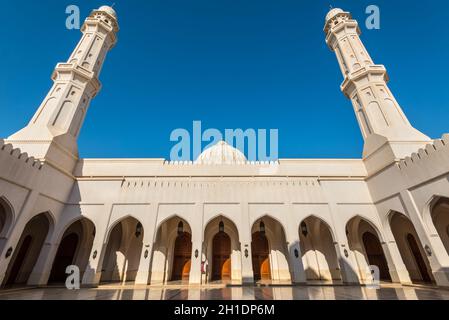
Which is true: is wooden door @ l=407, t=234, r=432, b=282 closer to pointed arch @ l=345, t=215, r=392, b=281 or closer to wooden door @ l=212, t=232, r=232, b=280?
pointed arch @ l=345, t=215, r=392, b=281

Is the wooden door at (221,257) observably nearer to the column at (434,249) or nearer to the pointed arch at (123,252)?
the pointed arch at (123,252)

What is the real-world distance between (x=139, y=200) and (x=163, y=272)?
5604 millimetres

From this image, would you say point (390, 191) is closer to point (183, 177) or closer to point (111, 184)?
point (183, 177)

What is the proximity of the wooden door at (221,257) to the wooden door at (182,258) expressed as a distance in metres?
2.15

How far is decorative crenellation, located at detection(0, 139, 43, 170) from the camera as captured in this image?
1034 centimetres

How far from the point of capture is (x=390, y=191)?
42.6 feet

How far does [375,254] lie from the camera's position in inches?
637

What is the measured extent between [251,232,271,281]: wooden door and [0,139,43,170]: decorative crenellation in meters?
15.8

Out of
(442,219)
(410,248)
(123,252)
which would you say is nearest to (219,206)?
(123,252)

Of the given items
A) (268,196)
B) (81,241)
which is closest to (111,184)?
(81,241)

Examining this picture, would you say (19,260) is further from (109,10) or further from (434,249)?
(434,249)

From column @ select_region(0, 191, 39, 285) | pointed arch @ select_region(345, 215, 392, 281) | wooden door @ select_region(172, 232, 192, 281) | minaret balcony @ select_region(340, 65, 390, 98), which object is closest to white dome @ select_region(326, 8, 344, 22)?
minaret balcony @ select_region(340, 65, 390, 98)

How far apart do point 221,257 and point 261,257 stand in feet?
10.8

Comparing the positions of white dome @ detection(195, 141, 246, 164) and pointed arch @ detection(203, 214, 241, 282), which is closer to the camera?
pointed arch @ detection(203, 214, 241, 282)
